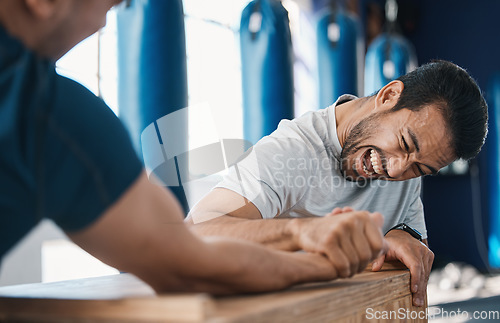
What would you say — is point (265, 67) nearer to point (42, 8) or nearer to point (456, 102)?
point (456, 102)

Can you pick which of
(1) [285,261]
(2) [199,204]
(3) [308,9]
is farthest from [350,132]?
(3) [308,9]

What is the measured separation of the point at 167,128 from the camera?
1.61 meters

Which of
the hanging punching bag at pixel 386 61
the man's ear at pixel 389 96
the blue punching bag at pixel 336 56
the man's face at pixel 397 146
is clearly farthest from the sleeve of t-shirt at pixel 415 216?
the hanging punching bag at pixel 386 61

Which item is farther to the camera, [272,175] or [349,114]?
→ [349,114]

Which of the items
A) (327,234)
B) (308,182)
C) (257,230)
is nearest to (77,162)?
(327,234)

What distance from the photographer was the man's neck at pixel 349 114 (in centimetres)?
151

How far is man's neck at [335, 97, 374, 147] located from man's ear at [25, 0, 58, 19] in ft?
3.54

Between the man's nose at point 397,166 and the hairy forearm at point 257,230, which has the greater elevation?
the man's nose at point 397,166

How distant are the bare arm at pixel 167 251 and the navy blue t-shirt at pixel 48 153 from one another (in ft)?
0.06

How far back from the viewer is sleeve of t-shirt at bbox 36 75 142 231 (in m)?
0.52

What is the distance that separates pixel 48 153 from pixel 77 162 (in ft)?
0.09

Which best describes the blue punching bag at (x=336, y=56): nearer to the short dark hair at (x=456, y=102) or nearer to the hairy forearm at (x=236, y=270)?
the short dark hair at (x=456, y=102)

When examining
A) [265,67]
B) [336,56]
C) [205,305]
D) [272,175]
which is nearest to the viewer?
[205,305]

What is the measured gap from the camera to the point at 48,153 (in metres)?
0.52
